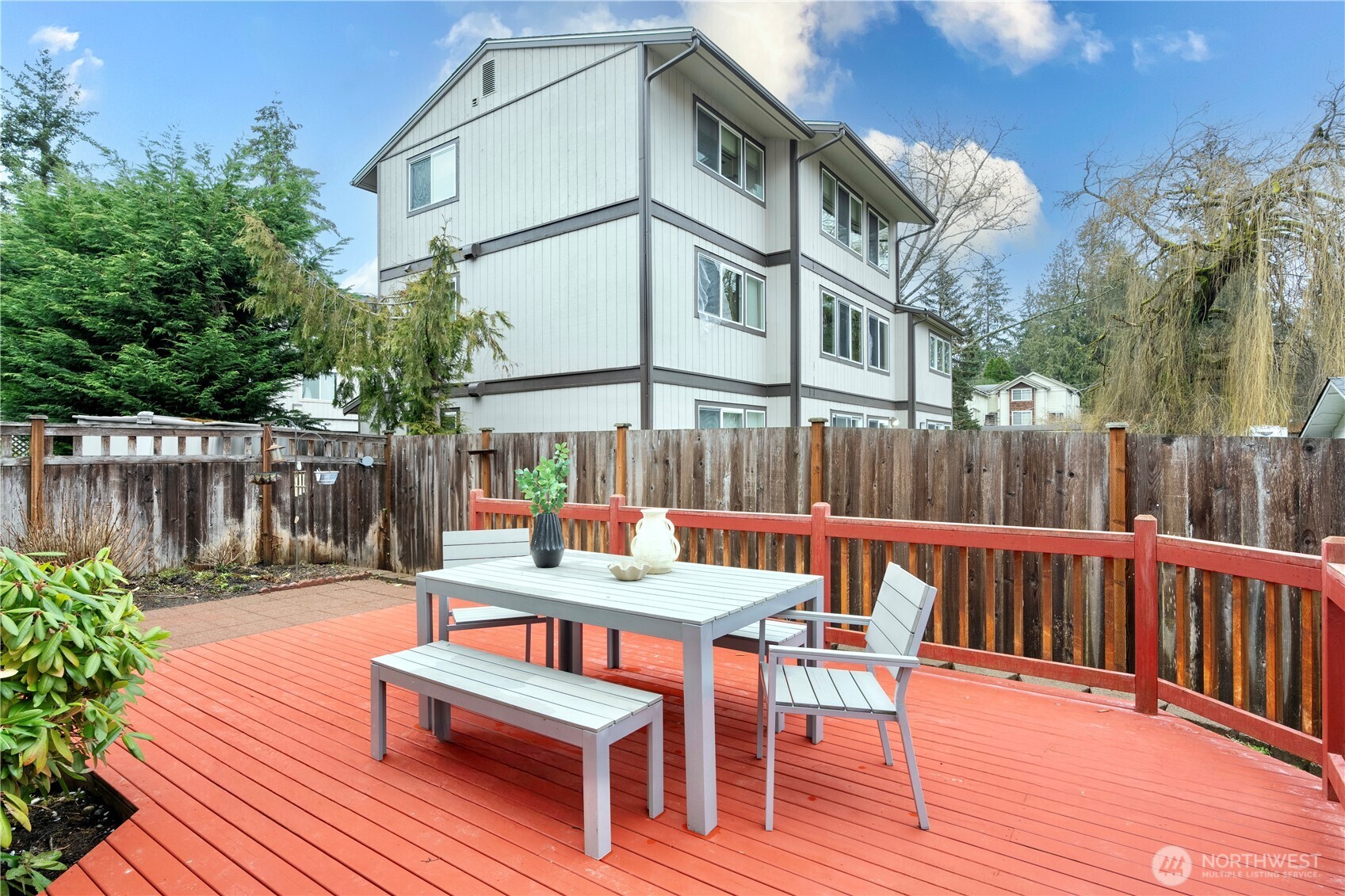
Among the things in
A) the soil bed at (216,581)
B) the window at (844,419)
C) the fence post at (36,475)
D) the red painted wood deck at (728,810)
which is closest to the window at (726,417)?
the window at (844,419)

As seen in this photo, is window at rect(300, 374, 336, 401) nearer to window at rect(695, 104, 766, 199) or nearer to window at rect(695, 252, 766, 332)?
window at rect(695, 252, 766, 332)

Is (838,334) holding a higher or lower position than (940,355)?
lower

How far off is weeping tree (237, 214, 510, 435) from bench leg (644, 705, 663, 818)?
7.25 m

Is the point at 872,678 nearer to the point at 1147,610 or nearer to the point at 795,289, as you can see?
the point at 1147,610

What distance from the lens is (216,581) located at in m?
6.64

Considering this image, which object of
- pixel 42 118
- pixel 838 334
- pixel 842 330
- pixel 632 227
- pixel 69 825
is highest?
pixel 42 118

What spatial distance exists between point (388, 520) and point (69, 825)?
18.8 feet

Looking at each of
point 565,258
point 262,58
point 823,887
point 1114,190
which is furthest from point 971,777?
point 262,58

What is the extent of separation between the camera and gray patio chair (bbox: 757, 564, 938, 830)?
87.6 inches

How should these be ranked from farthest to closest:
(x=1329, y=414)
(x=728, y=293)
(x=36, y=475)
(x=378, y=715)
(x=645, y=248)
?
1. (x=728, y=293)
2. (x=645, y=248)
3. (x=36, y=475)
4. (x=1329, y=414)
5. (x=378, y=715)

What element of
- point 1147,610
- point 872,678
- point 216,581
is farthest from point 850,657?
point 216,581

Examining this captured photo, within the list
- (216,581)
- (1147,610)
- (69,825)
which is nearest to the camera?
(69,825)

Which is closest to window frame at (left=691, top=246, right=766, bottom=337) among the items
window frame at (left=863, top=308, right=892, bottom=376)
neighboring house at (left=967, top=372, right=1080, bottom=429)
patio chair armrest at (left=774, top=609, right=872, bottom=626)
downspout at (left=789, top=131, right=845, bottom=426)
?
downspout at (left=789, top=131, right=845, bottom=426)

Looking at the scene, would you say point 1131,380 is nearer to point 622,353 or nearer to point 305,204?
point 622,353
